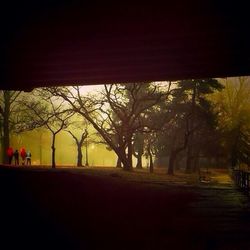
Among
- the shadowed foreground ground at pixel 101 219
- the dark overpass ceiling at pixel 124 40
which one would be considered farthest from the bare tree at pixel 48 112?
the shadowed foreground ground at pixel 101 219

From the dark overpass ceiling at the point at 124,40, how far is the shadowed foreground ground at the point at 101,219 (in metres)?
4.96

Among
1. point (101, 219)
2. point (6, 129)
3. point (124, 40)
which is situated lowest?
point (101, 219)

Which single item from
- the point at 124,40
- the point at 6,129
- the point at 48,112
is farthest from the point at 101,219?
the point at 48,112

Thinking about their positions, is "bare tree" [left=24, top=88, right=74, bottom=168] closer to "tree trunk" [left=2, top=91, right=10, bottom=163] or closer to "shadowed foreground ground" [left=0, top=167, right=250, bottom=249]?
"tree trunk" [left=2, top=91, right=10, bottom=163]

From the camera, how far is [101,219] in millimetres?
10344

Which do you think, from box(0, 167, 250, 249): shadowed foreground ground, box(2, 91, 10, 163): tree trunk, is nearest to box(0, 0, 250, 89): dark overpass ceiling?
box(0, 167, 250, 249): shadowed foreground ground

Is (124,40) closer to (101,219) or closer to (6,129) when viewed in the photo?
(101,219)

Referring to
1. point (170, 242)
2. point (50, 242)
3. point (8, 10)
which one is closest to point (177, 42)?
point (8, 10)

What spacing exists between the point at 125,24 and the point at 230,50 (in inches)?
190

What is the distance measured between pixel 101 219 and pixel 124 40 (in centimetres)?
560

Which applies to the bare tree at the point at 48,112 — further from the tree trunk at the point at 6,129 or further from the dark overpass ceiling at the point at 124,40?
the dark overpass ceiling at the point at 124,40

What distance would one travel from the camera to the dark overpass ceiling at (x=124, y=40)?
28.0 feet

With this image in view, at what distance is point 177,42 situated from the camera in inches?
447

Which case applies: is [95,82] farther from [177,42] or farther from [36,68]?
[177,42]
